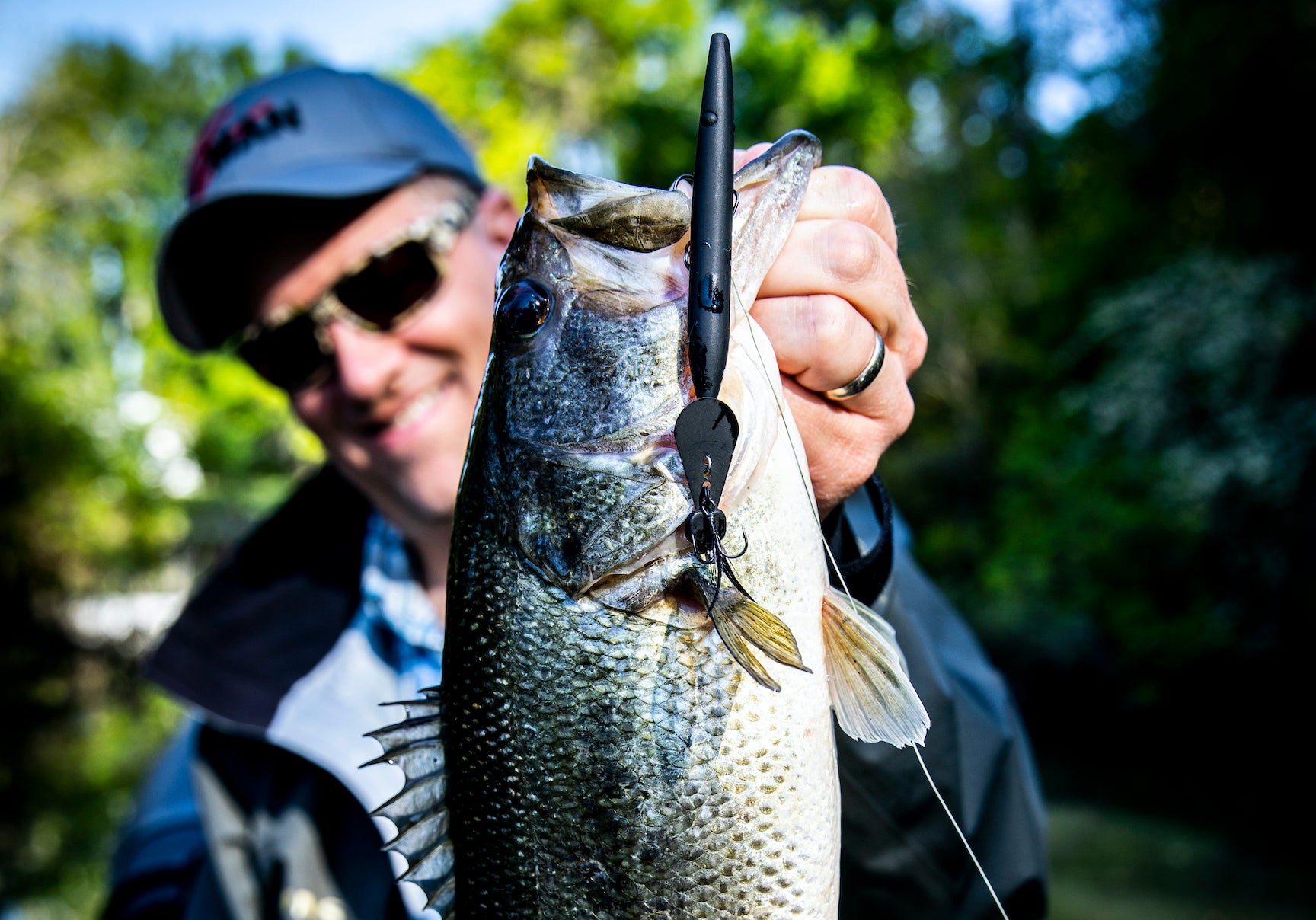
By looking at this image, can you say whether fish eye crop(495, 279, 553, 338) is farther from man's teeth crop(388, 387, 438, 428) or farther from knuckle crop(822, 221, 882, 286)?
man's teeth crop(388, 387, 438, 428)

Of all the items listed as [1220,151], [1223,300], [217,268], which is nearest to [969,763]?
[217,268]

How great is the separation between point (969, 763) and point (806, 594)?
950 mm

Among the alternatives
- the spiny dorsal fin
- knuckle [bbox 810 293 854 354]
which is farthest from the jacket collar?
knuckle [bbox 810 293 854 354]

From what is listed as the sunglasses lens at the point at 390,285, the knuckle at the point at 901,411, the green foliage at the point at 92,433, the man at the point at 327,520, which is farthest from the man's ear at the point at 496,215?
the green foliage at the point at 92,433

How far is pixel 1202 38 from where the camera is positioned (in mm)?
10391

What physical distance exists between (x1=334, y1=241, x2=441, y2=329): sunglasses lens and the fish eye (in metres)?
1.35

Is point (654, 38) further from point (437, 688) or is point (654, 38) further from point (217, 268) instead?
point (437, 688)

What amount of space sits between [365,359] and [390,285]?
22 centimetres

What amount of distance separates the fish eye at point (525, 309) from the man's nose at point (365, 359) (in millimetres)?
1297

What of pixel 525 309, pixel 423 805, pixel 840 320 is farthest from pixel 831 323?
pixel 423 805

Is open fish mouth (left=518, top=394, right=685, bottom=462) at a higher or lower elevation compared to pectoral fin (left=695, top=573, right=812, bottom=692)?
higher

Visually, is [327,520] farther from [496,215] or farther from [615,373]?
[615,373]

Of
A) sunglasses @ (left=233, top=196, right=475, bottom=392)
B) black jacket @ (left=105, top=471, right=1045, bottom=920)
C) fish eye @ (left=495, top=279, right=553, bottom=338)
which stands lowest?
black jacket @ (left=105, top=471, right=1045, bottom=920)

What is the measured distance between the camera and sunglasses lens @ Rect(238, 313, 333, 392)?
8.46 feet
